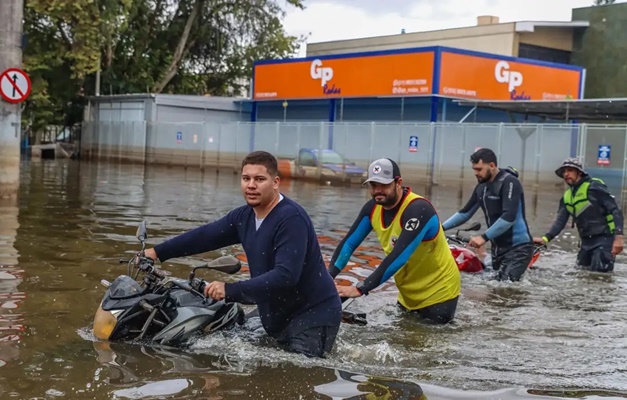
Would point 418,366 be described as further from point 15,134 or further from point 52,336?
point 15,134

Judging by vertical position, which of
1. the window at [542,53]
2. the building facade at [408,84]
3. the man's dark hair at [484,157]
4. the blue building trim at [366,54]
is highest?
the window at [542,53]

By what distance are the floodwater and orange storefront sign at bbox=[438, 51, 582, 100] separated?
71.2ft

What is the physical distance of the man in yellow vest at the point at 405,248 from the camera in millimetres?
6397

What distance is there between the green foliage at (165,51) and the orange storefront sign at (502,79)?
1536 cm

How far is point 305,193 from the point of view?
24234 millimetres

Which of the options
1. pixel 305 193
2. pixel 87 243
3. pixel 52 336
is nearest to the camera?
pixel 52 336

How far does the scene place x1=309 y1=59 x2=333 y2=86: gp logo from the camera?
36750 mm

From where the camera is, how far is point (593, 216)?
1056 centimetres

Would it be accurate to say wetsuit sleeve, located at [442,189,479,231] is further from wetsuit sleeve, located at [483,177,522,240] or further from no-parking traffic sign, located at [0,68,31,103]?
no-parking traffic sign, located at [0,68,31,103]

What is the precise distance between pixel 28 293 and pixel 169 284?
2.61 metres

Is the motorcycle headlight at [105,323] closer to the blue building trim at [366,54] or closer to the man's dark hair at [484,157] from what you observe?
the man's dark hair at [484,157]

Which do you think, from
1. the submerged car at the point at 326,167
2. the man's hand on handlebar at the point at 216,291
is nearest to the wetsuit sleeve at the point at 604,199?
the man's hand on handlebar at the point at 216,291

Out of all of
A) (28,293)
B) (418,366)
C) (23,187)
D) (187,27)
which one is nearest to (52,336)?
Result: (28,293)

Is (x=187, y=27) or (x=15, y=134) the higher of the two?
(x=187, y=27)
